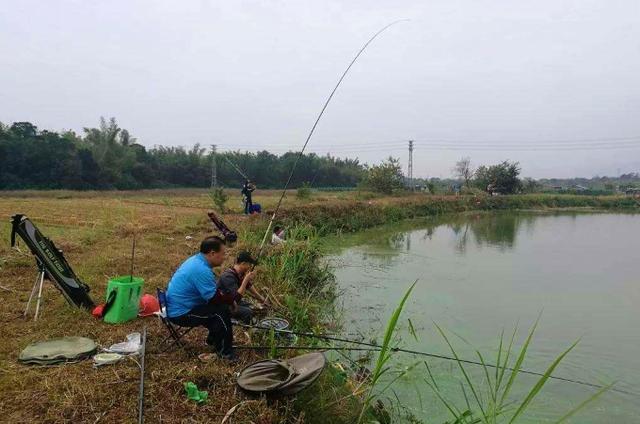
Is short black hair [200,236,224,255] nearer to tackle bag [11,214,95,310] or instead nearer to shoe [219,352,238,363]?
shoe [219,352,238,363]

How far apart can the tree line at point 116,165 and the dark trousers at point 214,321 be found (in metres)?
13.5

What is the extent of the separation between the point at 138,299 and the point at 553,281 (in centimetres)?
817

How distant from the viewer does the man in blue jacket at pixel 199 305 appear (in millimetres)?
3451

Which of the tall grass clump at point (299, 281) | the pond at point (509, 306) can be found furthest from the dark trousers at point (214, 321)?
the pond at point (509, 306)

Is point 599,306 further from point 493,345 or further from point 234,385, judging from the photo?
point 234,385

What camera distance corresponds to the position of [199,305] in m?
3.50

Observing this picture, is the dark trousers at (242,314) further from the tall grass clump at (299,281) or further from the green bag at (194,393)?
the green bag at (194,393)

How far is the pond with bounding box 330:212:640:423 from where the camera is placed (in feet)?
14.3

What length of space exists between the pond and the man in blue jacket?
177cm

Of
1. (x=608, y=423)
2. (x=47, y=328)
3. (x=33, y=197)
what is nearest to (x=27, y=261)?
(x=47, y=328)

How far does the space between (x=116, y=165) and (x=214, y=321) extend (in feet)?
109

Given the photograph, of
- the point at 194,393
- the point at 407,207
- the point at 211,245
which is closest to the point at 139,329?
the point at 211,245

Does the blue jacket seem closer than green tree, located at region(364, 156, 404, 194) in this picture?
Yes

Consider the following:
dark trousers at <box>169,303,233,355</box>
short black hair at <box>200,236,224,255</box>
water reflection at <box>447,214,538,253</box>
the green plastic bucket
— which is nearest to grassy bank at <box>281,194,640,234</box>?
water reflection at <box>447,214,538,253</box>
